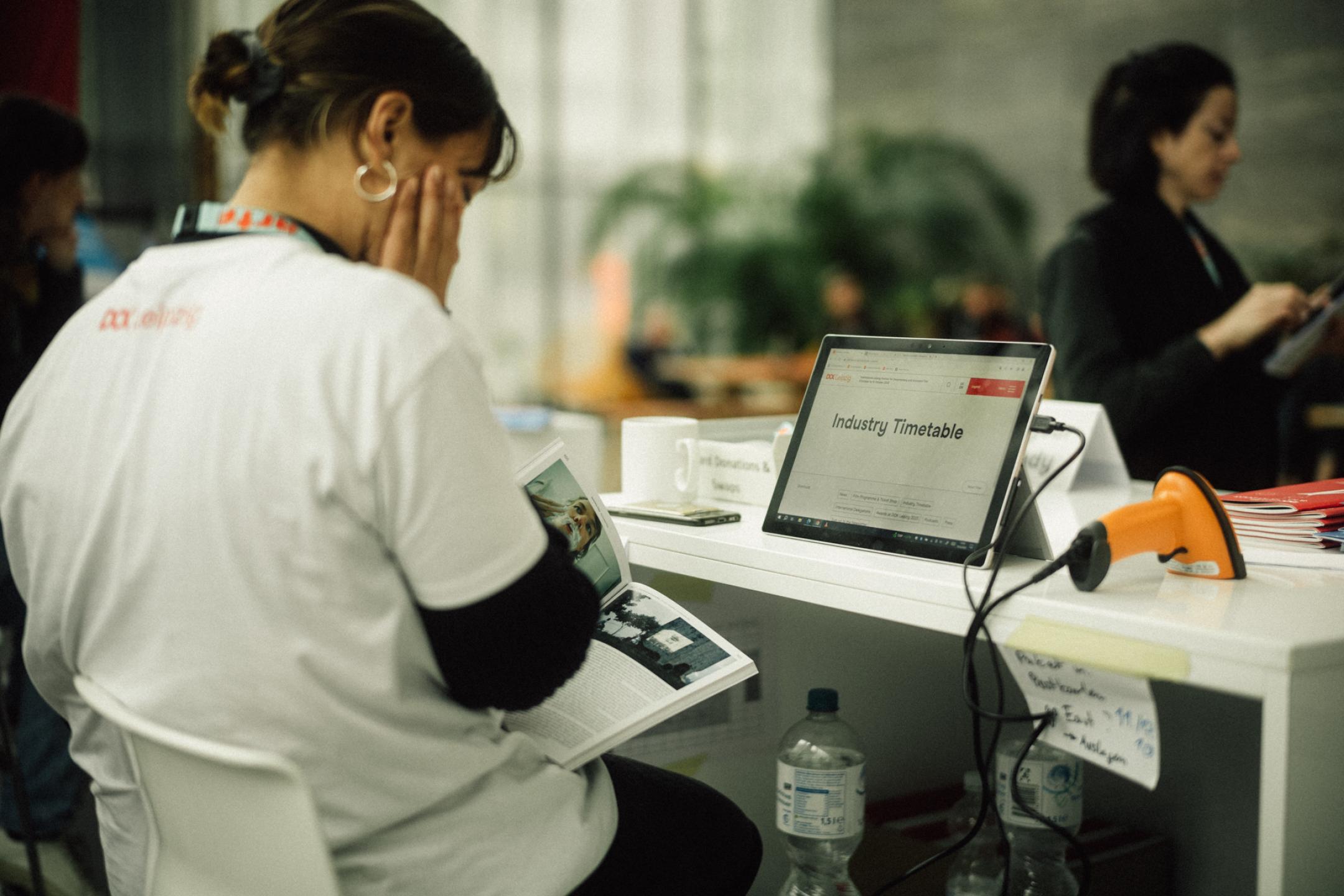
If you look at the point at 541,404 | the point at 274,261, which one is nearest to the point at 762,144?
the point at 541,404

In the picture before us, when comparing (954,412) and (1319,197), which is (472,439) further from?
(1319,197)

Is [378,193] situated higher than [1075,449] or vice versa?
[378,193]

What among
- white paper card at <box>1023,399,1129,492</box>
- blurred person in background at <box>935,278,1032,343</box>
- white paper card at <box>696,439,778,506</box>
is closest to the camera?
white paper card at <box>696,439,778,506</box>

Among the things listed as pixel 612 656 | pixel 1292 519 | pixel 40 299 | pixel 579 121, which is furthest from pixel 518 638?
pixel 579 121

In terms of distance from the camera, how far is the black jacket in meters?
1.85

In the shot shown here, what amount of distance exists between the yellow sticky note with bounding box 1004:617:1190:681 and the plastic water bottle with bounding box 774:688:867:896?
36 centimetres

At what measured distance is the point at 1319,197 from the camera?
5.66 meters

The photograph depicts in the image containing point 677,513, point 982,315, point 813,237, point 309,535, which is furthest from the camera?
point 813,237

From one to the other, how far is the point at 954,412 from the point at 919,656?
59 centimetres

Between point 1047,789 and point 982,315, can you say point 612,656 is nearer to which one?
point 1047,789

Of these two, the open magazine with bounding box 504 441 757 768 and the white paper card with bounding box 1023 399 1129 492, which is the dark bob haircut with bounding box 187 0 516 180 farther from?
the white paper card with bounding box 1023 399 1129 492

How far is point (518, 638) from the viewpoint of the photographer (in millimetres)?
807

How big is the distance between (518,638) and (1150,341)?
146 centimetres

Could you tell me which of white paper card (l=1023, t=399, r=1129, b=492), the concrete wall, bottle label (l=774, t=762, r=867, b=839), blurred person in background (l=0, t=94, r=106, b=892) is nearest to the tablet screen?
bottle label (l=774, t=762, r=867, b=839)
